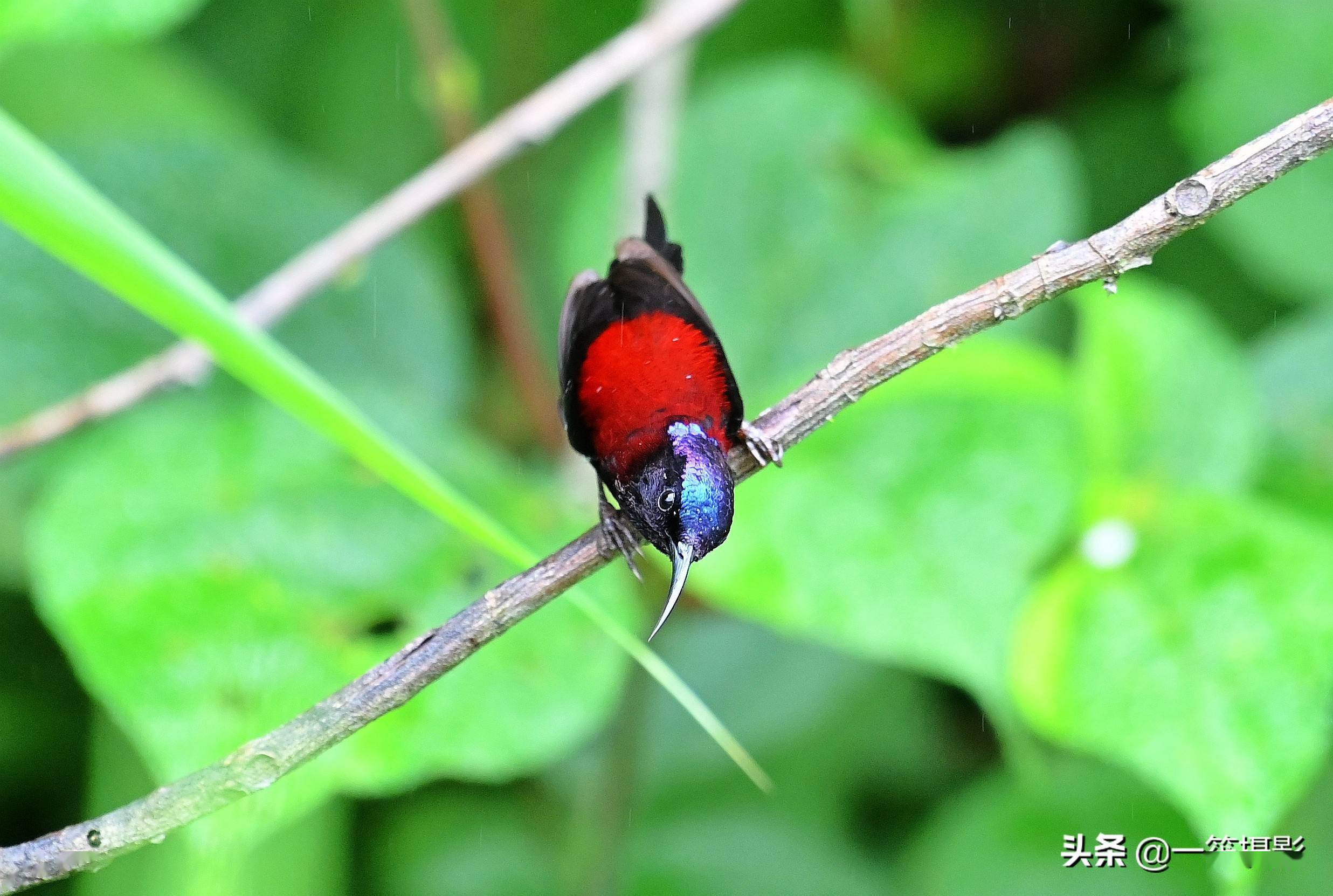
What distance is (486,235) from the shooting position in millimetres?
2945

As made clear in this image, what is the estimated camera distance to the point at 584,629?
2248mm

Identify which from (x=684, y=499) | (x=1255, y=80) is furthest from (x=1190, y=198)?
(x=1255, y=80)

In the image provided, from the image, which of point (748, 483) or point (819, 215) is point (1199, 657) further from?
point (819, 215)

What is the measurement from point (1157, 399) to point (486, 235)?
1546 mm

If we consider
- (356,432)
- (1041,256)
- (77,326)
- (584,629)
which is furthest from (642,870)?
(356,432)

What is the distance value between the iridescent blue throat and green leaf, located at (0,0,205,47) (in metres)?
1.27

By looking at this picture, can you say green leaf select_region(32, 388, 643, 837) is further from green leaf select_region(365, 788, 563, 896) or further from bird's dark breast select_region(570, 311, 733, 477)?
green leaf select_region(365, 788, 563, 896)

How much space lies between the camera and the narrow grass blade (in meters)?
0.63

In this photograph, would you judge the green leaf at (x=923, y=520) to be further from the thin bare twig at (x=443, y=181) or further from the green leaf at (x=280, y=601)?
the thin bare twig at (x=443, y=181)

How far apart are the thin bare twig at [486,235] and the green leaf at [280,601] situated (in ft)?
0.81

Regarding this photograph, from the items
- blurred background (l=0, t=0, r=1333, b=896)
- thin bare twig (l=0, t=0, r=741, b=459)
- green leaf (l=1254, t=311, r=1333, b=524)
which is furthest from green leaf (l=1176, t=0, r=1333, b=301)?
thin bare twig (l=0, t=0, r=741, b=459)

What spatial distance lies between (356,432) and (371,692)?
1.20 ft

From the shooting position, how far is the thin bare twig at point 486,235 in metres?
2.78

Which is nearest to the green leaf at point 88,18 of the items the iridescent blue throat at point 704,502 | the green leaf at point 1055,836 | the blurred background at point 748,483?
the blurred background at point 748,483
